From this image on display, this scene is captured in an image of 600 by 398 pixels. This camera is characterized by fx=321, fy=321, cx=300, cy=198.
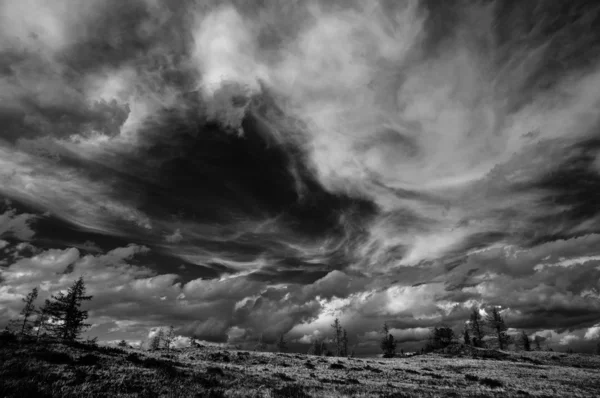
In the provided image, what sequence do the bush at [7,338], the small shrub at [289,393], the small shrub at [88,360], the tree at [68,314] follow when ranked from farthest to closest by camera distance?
the tree at [68,314] < the bush at [7,338] < the small shrub at [88,360] < the small shrub at [289,393]

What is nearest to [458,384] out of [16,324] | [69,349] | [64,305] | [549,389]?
[549,389]

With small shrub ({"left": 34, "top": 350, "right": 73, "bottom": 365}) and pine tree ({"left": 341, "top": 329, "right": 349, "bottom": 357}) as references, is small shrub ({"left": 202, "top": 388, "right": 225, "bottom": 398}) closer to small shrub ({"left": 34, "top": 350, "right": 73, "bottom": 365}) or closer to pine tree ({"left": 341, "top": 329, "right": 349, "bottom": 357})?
small shrub ({"left": 34, "top": 350, "right": 73, "bottom": 365})

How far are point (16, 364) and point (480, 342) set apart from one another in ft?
429

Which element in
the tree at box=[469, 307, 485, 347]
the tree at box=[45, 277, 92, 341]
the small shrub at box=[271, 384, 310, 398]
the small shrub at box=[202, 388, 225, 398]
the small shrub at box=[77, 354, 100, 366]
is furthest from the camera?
the tree at box=[469, 307, 485, 347]

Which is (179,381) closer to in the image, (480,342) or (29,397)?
(29,397)

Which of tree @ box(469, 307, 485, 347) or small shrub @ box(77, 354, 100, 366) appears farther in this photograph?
tree @ box(469, 307, 485, 347)

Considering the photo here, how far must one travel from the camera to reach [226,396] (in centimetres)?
1608

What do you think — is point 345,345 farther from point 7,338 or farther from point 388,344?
point 7,338

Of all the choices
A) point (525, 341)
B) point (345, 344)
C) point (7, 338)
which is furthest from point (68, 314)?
point (525, 341)

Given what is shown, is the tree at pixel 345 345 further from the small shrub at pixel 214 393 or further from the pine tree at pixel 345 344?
the small shrub at pixel 214 393

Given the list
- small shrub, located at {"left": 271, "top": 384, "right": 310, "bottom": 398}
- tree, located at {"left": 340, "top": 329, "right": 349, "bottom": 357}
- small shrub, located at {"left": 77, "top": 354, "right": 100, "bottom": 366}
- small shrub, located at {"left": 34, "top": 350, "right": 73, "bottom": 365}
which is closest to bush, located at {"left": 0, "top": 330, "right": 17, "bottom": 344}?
small shrub, located at {"left": 34, "top": 350, "right": 73, "bottom": 365}

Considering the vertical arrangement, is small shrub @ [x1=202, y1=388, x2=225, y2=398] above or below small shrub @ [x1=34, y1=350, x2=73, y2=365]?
below

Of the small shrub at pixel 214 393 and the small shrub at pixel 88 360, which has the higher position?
the small shrub at pixel 88 360

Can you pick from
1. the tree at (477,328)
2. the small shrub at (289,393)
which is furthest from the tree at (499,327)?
the small shrub at (289,393)
